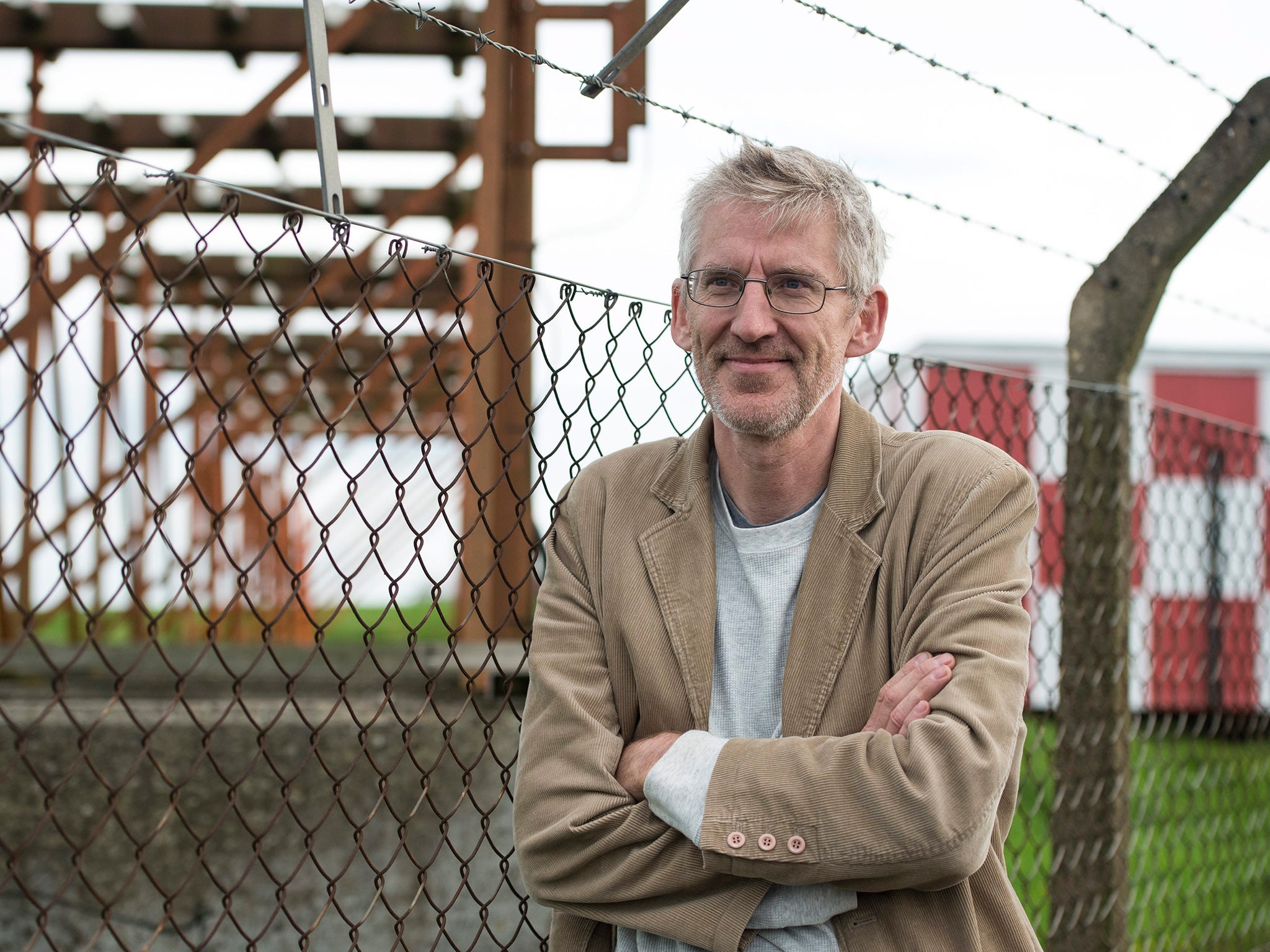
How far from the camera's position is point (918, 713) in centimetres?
170

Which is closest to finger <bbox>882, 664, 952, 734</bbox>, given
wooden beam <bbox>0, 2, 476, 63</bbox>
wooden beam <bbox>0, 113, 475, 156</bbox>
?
wooden beam <bbox>0, 2, 476, 63</bbox>

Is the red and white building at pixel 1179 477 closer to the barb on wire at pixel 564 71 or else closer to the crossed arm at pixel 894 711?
the barb on wire at pixel 564 71

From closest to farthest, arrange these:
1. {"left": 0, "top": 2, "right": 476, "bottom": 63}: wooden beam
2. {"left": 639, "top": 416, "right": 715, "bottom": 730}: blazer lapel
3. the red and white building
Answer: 1. {"left": 639, "top": 416, "right": 715, "bottom": 730}: blazer lapel
2. {"left": 0, "top": 2, "right": 476, "bottom": 63}: wooden beam
3. the red and white building

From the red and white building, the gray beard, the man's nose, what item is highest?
the man's nose

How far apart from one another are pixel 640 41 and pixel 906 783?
137 centimetres

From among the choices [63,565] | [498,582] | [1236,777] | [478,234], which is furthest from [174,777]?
[1236,777]

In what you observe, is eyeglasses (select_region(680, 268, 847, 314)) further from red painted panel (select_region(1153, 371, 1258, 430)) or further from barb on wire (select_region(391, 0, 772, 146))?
red painted panel (select_region(1153, 371, 1258, 430))

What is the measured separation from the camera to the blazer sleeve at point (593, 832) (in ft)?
5.71

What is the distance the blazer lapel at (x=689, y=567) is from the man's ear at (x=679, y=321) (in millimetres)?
185

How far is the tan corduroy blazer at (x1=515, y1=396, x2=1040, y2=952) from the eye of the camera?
1648 millimetres

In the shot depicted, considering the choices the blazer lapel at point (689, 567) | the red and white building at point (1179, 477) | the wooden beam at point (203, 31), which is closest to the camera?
the blazer lapel at point (689, 567)

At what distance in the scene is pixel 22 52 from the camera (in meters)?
7.15

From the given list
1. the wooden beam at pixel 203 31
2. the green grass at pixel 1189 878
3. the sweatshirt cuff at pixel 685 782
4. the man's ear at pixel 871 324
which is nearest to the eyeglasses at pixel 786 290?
the man's ear at pixel 871 324

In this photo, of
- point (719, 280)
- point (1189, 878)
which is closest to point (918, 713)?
point (719, 280)
